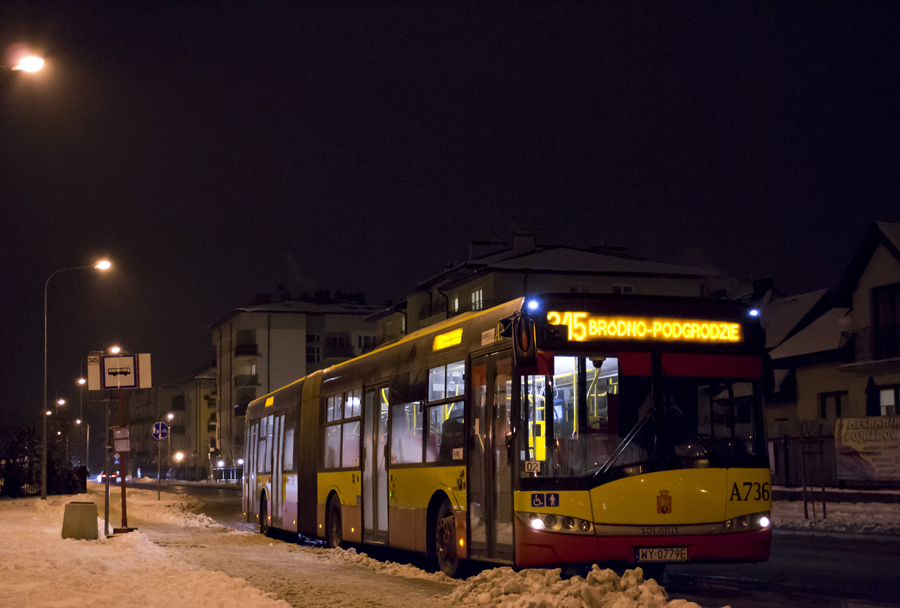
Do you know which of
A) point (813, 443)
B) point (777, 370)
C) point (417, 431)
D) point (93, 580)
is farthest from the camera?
point (777, 370)

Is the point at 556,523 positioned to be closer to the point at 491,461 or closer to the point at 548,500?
the point at 548,500

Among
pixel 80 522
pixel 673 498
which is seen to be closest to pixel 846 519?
pixel 673 498

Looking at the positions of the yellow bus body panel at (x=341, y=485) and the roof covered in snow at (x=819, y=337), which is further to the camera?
the roof covered in snow at (x=819, y=337)

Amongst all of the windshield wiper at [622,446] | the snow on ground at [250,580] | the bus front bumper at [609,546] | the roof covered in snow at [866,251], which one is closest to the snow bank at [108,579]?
the snow on ground at [250,580]

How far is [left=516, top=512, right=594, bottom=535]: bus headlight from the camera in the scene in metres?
11.4

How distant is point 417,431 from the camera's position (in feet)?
49.3

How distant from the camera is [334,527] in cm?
1911

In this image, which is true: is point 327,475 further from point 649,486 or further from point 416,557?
point 649,486

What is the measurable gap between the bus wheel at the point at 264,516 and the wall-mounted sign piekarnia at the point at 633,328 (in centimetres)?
1421

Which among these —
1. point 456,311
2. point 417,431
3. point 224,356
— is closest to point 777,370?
point 456,311

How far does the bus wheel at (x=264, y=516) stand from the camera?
2445cm

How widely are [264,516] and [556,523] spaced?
47.4 ft

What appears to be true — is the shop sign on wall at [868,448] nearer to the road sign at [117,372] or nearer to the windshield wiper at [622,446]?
the road sign at [117,372]

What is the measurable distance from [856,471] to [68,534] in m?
18.9
